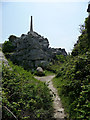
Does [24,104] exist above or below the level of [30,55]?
below

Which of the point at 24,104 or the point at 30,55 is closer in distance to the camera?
the point at 24,104

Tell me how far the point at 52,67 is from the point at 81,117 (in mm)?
17910

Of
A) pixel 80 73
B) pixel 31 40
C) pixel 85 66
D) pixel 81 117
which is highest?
pixel 31 40

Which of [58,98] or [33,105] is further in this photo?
[58,98]

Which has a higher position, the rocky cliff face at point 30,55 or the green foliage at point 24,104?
the rocky cliff face at point 30,55

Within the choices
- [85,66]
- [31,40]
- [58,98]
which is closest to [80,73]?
[85,66]

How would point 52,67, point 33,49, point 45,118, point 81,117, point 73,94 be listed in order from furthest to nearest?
1. point 33,49
2. point 52,67
3. point 73,94
4. point 45,118
5. point 81,117

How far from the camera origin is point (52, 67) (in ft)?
71.7

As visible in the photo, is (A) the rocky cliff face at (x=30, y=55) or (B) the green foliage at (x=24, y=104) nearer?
(B) the green foliage at (x=24, y=104)

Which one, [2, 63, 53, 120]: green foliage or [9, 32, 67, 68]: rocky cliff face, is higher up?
[9, 32, 67, 68]: rocky cliff face

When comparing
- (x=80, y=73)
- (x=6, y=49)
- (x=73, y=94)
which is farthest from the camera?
(x=6, y=49)

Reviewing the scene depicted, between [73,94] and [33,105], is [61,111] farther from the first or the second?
[33,105]

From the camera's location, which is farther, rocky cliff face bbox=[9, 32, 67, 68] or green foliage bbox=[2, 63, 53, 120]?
rocky cliff face bbox=[9, 32, 67, 68]

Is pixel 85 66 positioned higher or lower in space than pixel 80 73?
higher
